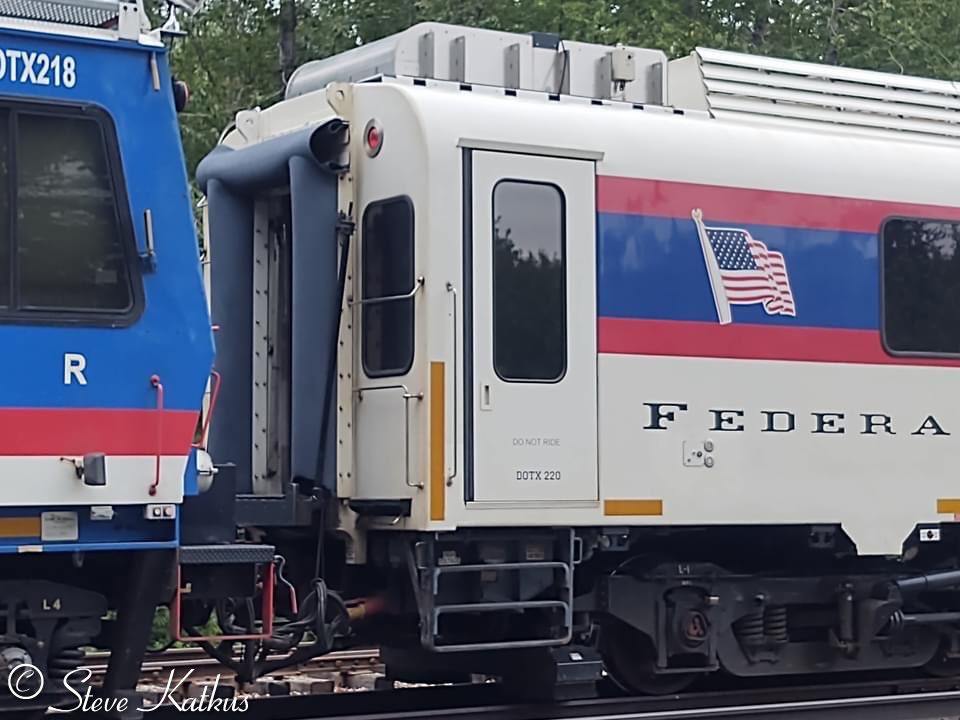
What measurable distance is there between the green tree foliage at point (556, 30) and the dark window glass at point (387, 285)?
7893 mm

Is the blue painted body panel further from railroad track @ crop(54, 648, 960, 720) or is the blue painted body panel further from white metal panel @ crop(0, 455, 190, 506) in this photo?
white metal panel @ crop(0, 455, 190, 506)

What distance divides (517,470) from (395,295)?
111 centimetres

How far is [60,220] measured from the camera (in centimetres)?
733

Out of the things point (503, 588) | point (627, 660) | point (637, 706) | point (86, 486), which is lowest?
point (637, 706)

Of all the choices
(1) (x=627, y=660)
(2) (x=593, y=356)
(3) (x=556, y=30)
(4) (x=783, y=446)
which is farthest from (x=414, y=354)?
(3) (x=556, y=30)

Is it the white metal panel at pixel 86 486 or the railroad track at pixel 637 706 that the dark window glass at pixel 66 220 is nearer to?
the white metal panel at pixel 86 486

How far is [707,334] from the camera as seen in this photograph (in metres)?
9.43

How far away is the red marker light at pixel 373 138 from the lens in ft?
29.7

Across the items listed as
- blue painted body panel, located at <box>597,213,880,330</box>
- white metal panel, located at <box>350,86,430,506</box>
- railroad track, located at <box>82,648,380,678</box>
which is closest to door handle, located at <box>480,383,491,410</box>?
white metal panel, located at <box>350,86,430,506</box>

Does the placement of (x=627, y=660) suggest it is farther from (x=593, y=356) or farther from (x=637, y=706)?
(x=593, y=356)

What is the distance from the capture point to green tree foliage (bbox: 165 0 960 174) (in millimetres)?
17031

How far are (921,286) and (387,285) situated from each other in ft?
11.1

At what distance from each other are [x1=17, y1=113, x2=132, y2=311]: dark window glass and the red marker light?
1.98m

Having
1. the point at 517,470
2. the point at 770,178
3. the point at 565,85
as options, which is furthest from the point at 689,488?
the point at 565,85
